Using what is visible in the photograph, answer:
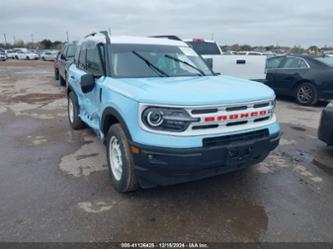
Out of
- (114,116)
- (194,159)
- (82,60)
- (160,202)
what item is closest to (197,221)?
(160,202)

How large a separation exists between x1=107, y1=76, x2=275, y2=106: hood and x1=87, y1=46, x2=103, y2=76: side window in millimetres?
612

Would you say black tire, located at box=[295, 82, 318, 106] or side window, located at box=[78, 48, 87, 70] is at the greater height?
side window, located at box=[78, 48, 87, 70]

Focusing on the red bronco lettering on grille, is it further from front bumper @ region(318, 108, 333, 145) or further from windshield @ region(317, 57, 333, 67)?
windshield @ region(317, 57, 333, 67)

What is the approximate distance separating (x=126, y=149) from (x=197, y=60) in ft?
7.38

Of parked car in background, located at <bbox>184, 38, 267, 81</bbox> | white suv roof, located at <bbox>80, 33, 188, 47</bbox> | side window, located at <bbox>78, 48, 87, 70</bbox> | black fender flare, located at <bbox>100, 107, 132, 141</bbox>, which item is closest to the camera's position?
black fender flare, located at <bbox>100, 107, 132, 141</bbox>

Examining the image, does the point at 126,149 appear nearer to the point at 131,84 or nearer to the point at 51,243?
the point at 131,84

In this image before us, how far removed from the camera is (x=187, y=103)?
3045 millimetres

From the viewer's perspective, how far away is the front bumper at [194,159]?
9.96 ft

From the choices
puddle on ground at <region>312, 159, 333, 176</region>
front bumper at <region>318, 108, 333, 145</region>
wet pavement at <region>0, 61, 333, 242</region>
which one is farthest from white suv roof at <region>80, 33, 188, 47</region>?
puddle on ground at <region>312, 159, 333, 176</region>

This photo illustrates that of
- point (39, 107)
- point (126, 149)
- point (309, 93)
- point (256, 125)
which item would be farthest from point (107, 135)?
point (309, 93)

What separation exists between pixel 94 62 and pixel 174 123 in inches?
94.8

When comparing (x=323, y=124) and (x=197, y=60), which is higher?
(x=197, y=60)

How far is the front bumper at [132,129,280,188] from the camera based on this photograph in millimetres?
3037

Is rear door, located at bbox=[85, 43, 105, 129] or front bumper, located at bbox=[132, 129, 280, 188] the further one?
rear door, located at bbox=[85, 43, 105, 129]
